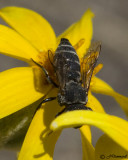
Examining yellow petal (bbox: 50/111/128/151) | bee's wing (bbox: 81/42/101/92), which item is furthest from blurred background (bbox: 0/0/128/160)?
yellow petal (bbox: 50/111/128/151)

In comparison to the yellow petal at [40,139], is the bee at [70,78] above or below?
above

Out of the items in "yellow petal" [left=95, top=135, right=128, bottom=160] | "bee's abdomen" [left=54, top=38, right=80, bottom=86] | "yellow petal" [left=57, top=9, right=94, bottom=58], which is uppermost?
"yellow petal" [left=57, top=9, right=94, bottom=58]

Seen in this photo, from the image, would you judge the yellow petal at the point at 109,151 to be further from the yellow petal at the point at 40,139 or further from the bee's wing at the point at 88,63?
the bee's wing at the point at 88,63

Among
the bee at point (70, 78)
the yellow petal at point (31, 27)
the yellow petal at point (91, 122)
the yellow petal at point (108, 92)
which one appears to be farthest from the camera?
the yellow petal at point (31, 27)

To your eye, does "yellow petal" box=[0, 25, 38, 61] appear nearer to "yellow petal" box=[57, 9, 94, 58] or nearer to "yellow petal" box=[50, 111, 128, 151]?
"yellow petal" box=[57, 9, 94, 58]

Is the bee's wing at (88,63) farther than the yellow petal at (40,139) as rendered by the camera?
Yes

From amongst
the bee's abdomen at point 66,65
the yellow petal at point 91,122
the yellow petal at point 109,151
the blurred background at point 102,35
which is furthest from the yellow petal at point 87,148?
the blurred background at point 102,35
